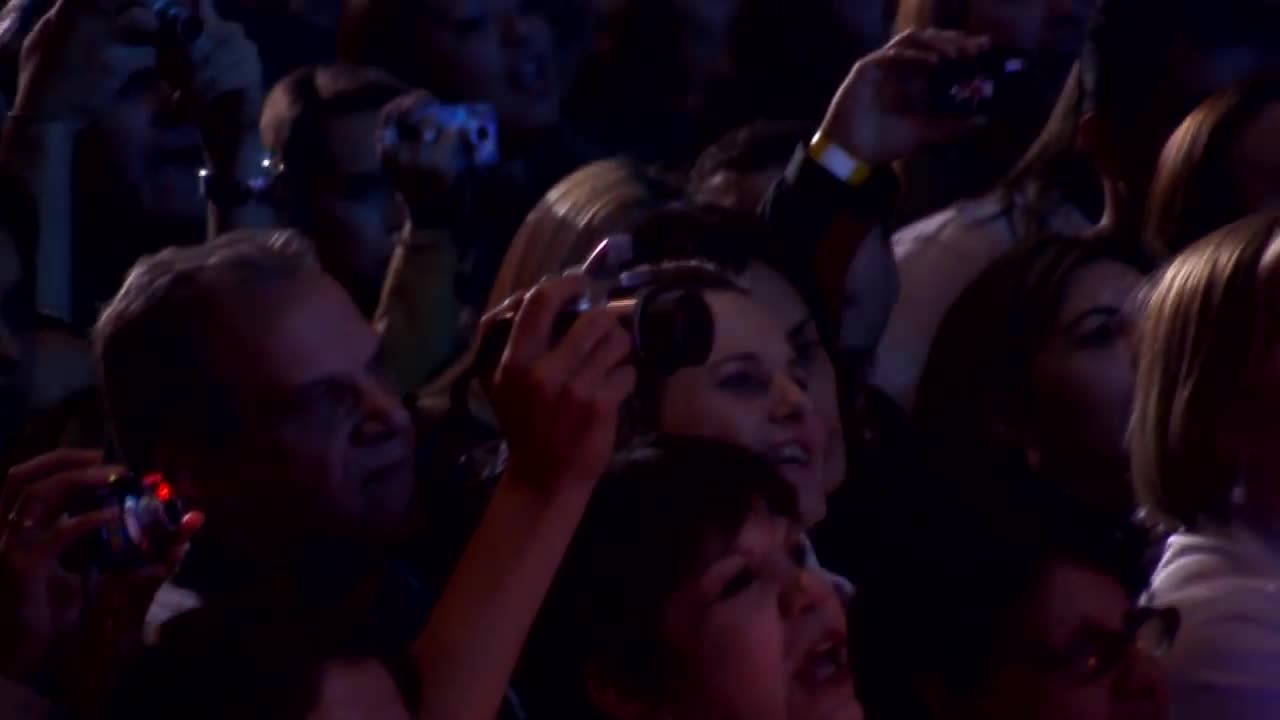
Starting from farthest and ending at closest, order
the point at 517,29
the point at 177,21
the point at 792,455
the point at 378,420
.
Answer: the point at 517,29 < the point at 177,21 < the point at 792,455 < the point at 378,420

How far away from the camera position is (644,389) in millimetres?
2396

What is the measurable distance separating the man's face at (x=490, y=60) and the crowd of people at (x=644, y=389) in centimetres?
2

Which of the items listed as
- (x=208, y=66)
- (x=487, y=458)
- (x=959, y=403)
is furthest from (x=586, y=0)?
(x=487, y=458)

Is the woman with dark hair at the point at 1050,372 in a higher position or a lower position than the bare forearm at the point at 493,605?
lower

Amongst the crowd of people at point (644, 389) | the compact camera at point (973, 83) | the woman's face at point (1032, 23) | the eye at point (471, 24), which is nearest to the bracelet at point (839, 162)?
the crowd of people at point (644, 389)

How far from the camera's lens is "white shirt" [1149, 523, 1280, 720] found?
186 centimetres

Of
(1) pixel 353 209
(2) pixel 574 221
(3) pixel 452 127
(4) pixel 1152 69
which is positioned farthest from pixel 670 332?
(1) pixel 353 209

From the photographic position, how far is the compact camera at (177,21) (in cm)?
282

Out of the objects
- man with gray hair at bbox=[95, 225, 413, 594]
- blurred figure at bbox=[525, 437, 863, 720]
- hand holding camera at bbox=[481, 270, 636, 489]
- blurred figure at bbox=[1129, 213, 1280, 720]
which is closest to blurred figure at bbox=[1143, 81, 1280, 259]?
blurred figure at bbox=[1129, 213, 1280, 720]

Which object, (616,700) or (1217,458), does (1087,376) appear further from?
(616,700)

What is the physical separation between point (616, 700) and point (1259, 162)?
45.3 inches

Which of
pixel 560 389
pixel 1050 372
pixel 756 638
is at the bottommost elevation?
pixel 1050 372

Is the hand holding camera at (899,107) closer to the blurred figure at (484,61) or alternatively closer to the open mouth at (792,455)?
the open mouth at (792,455)

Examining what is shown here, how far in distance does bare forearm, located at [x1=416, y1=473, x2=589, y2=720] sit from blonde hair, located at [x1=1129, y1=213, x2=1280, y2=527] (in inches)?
23.6
